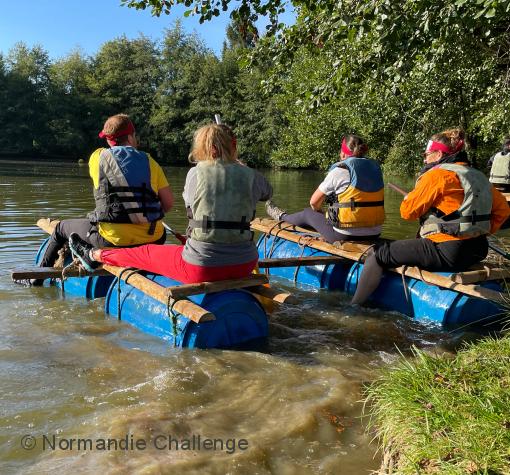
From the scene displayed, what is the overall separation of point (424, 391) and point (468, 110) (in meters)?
16.7

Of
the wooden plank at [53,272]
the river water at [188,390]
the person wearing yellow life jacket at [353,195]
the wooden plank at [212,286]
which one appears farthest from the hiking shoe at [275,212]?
the wooden plank at [212,286]

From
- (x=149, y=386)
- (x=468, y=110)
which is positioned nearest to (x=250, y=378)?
(x=149, y=386)

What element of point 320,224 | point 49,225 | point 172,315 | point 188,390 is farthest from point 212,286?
point 49,225

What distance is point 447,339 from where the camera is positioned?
5.08 m

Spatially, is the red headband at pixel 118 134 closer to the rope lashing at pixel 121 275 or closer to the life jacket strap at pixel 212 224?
the rope lashing at pixel 121 275

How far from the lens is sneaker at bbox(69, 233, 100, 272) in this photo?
5.58 meters

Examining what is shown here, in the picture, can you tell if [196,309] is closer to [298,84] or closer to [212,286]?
[212,286]

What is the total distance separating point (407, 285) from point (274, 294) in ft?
6.08

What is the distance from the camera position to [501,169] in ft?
33.2

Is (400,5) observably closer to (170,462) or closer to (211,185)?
(211,185)

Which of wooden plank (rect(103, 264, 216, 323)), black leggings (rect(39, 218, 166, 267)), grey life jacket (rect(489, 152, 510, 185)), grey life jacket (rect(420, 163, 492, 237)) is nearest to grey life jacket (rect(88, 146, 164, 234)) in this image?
black leggings (rect(39, 218, 166, 267))

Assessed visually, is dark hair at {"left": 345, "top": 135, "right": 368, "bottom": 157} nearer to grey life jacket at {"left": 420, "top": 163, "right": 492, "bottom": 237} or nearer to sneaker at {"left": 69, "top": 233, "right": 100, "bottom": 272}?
grey life jacket at {"left": 420, "top": 163, "right": 492, "bottom": 237}

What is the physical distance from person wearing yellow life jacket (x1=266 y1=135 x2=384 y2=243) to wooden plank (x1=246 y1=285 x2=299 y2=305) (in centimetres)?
209

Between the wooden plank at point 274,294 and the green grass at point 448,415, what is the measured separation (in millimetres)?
1151
